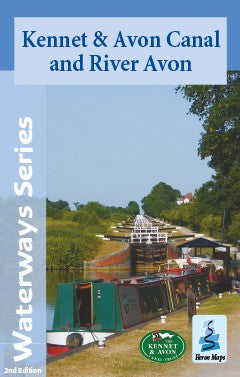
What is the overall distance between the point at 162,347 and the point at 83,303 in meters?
3.64

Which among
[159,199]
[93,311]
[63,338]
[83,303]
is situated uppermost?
[159,199]

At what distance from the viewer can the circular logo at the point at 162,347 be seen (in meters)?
5.98

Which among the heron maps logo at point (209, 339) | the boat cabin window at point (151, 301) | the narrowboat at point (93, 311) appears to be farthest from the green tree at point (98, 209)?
the heron maps logo at point (209, 339)

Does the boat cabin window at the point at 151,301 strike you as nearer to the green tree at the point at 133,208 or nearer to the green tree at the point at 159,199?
the green tree at the point at 159,199

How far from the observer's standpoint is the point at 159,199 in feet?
31.6

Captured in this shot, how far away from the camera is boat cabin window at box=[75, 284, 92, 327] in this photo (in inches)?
378

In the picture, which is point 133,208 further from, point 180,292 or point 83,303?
point 180,292

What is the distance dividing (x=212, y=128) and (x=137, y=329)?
3.97 meters

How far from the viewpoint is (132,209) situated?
8.68 metres

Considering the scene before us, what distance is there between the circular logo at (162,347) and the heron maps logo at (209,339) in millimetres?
127

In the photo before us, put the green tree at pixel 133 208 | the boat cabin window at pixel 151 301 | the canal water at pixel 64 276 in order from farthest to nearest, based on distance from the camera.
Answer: the canal water at pixel 64 276, the boat cabin window at pixel 151 301, the green tree at pixel 133 208

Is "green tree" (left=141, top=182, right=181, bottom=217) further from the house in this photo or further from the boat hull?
the boat hull

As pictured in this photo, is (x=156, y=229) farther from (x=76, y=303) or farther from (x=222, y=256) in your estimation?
(x=222, y=256)

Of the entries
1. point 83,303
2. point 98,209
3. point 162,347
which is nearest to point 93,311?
point 83,303
